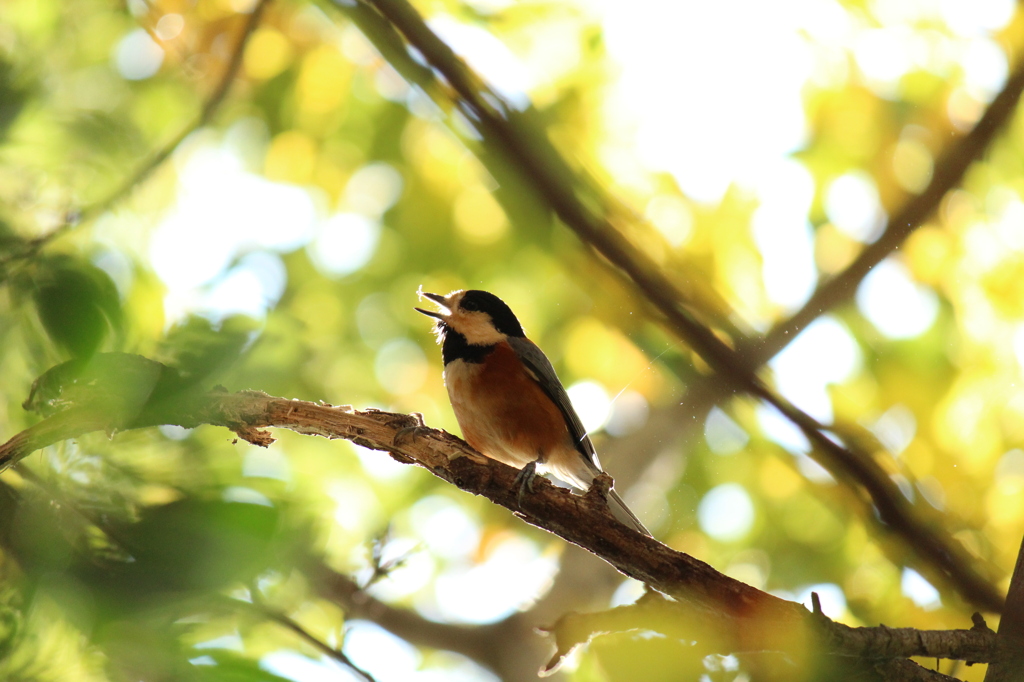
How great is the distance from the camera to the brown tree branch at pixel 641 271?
2.22m

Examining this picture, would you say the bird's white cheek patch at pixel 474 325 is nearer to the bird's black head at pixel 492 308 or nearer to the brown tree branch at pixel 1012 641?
the bird's black head at pixel 492 308

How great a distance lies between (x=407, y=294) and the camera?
4043mm

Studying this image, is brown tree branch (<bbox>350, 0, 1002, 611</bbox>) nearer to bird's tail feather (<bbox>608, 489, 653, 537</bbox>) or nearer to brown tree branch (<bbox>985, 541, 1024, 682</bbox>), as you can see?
brown tree branch (<bbox>985, 541, 1024, 682</bbox>)

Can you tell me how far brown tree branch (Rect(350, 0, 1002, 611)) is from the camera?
222cm

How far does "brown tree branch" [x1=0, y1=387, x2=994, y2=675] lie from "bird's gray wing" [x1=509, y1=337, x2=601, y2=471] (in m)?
1.00

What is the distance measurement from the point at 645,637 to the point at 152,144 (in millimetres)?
1652

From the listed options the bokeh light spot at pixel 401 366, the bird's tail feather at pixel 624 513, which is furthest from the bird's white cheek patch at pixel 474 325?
the bird's tail feather at pixel 624 513

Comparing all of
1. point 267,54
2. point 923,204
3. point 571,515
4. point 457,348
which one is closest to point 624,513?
point 571,515

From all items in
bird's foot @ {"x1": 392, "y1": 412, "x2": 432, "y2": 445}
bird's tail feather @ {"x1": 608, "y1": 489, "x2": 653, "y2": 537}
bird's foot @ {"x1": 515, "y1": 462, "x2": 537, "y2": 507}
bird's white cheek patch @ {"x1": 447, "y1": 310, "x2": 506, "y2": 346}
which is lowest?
bird's foot @ {"x1": 515, "y1": 462, "x2": 537, "y2": 507}

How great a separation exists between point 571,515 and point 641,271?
2.69 feet

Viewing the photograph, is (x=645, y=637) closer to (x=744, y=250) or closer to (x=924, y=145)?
(x=744, y=250)

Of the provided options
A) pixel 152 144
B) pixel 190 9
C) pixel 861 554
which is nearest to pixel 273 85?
pixel 190 9

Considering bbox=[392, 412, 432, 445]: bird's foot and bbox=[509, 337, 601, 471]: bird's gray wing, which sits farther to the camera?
bbox=[509, 337, 601, 471]: bird's gray wing

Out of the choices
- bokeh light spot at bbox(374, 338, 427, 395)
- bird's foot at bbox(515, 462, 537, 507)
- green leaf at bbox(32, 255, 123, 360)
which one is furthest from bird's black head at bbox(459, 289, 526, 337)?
green leaf at bbox(32, 255, 123, 360)
